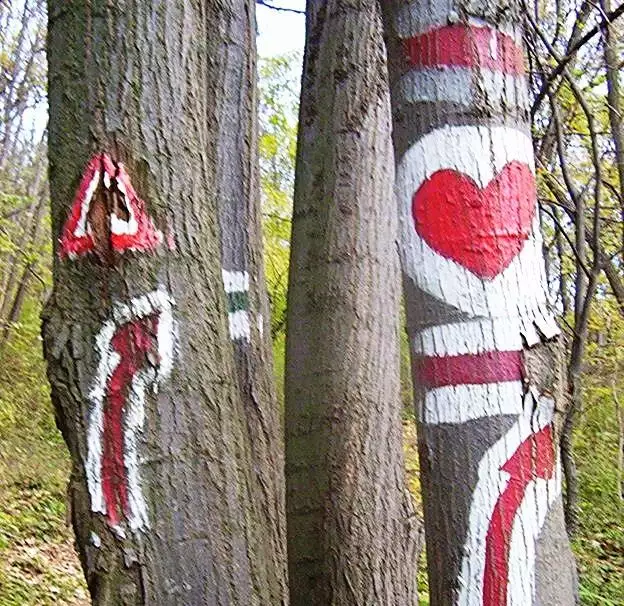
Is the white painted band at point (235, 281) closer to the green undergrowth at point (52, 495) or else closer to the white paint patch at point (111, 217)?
the white paint patch at point (111, 217)

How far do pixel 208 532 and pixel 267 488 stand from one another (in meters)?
0.85

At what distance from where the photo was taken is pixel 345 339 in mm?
2676

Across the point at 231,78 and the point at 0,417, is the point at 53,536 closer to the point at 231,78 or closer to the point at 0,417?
the point at 0,417

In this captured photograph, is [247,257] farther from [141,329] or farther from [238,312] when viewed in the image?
[141,329]

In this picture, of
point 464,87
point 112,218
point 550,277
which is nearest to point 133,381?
point 112,218

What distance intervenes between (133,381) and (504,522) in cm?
76

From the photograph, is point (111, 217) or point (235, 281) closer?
point (111, 217)

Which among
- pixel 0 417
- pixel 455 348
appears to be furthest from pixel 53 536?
pixel 455 348

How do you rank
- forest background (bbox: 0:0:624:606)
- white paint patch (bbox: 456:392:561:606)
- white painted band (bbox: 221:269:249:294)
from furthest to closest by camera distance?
1. forest background (bbox: 0:0:624:606)
2. white painted band (bbox: 221:269:249:294)
3. white paint patch (bbox: 456:392:561:606)

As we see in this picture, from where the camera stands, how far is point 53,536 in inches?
294

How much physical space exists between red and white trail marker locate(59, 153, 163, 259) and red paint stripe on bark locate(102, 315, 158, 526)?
0.17 metres

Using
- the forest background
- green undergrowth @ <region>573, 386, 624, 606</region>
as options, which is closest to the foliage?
the forest background

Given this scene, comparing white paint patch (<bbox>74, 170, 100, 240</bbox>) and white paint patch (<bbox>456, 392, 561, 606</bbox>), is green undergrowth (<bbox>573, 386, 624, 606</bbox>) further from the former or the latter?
white paint patch (<bbox>74, 170, 100, 240</bbox>)

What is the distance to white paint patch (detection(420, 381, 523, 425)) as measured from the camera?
52.7 inches
